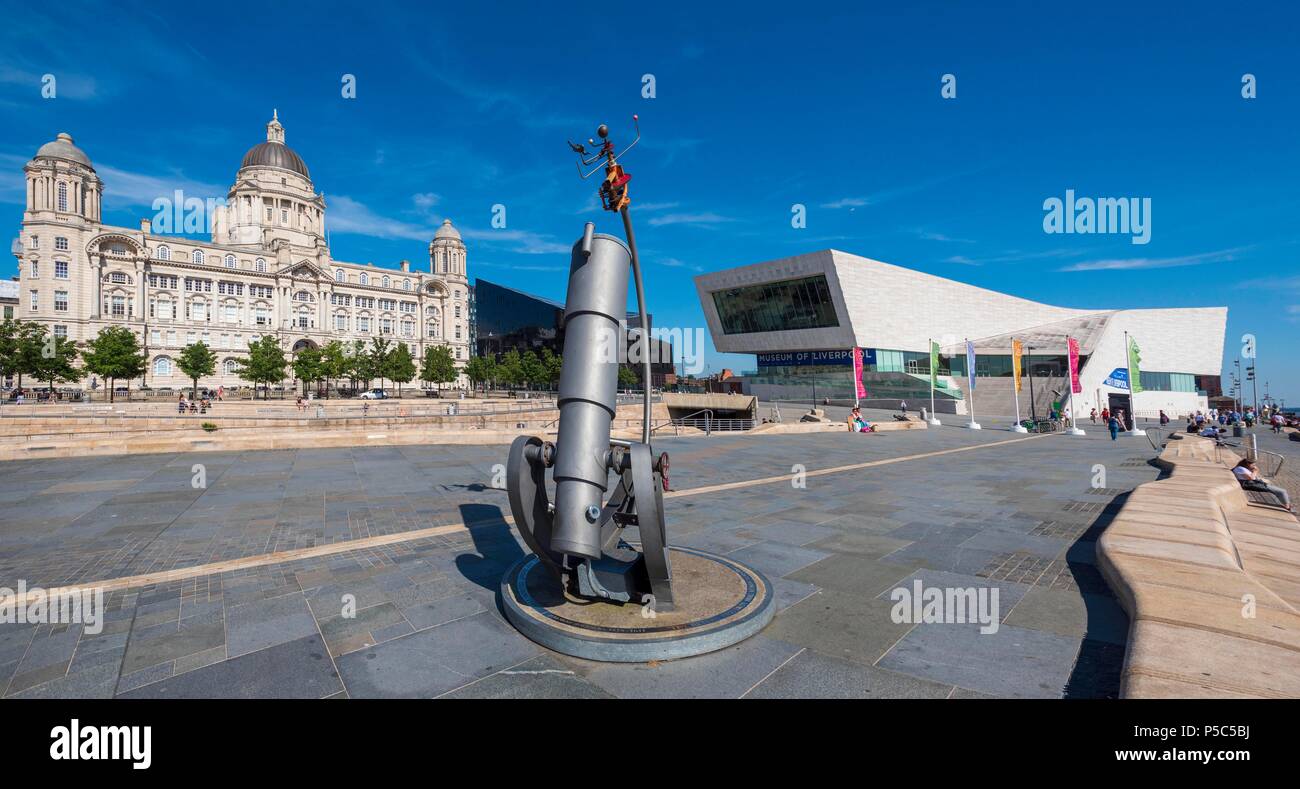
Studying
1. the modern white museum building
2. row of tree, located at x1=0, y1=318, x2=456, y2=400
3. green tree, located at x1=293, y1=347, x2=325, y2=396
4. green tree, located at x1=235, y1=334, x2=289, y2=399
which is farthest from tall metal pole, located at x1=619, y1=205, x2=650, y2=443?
green tree, located at x1=293, y1=347, x2=325, y2=396

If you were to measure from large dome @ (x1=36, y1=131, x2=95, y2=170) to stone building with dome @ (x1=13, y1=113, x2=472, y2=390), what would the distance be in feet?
0.68

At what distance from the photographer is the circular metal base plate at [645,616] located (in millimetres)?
4477

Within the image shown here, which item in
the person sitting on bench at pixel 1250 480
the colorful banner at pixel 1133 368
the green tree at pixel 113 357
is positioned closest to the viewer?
the person sitting on bench at pixel 1250 480

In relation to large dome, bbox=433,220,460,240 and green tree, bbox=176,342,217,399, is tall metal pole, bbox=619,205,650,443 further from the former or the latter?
large dome, bbox=433,220,460,240

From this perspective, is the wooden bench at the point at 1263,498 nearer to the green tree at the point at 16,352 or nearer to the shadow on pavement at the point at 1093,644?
the shadow on pavement at the point at 1093,644

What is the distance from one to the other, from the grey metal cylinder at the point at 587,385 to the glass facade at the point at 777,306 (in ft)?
224

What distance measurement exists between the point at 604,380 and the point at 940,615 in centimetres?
402

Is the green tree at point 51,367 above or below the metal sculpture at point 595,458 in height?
above

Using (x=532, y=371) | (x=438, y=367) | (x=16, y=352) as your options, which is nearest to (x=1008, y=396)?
(x=532, y=371)

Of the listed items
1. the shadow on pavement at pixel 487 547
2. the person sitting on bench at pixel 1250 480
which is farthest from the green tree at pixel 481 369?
the person sitting on bench at pixel 1250 480

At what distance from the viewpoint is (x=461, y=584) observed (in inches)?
245

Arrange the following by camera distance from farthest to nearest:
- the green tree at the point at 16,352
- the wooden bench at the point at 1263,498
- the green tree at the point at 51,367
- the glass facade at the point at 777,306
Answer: the glass facade at the point at 777,306 → the green tree at the point at 51,367 → the green tree at the point at 16,352 → the wooden bench at the point at 1263,498

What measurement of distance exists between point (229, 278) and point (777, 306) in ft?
272

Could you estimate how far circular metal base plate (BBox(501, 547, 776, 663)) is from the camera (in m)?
4.48
